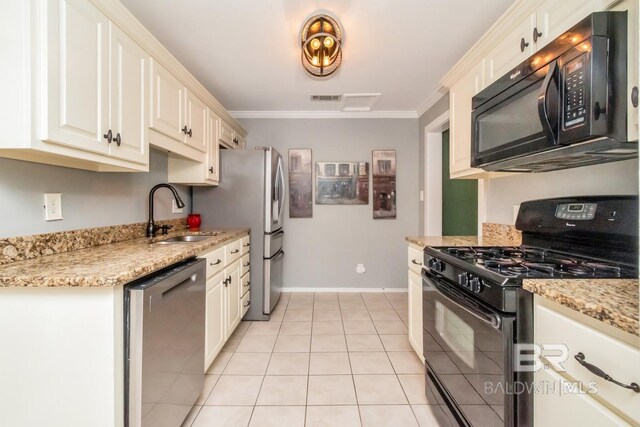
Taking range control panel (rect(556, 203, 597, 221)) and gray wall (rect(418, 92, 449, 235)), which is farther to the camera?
gray wall (rect(418, 92, 449, 235))

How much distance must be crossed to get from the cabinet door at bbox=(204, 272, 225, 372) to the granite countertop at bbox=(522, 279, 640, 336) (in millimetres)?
1663

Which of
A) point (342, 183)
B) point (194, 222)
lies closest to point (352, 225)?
point (342, 183)

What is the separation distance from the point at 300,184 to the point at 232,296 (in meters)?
1.75

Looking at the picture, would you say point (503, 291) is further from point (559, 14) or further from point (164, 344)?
point (164, 344)

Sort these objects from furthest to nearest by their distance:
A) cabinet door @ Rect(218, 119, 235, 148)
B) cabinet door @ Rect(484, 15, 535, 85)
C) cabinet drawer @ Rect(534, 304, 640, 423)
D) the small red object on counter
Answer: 1. cabinet door @ Rect(218, 119, 235, 148)
2. the small red object on counter
3. cabinet door @ Rect(484, 15, 535, 85)
4. cabinet drawer @ Rect(534, 304, 640, 423)

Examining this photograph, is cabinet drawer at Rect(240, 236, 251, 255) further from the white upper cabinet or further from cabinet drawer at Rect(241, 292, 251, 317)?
the white upper cabinet

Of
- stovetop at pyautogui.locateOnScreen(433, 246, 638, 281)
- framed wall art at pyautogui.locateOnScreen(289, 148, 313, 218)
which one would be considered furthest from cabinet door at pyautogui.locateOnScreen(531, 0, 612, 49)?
framed wall art at pyautogui.locateOnScreen(289, 148, 313, 218)

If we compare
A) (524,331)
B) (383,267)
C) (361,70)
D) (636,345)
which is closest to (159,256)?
(524,331)

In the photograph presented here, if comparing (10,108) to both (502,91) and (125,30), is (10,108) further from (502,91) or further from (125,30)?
(502,91)

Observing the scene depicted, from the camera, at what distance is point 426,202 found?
3291 millimetres

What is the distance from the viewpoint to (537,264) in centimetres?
107

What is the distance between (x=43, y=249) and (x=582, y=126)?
7.45 ft

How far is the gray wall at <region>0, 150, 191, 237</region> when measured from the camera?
119 centimetres

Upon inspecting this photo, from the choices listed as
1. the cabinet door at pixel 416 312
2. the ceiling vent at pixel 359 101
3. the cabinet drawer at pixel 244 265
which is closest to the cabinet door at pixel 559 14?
the cabinet door at pixel 416 312
